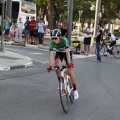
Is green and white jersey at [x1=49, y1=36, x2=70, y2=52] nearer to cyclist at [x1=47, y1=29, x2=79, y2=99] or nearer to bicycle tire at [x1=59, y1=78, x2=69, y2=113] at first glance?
cyclist at [x1=47, y1=29, x2=79, y2=99]

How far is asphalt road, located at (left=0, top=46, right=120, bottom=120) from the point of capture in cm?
659

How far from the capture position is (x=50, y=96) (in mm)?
8242

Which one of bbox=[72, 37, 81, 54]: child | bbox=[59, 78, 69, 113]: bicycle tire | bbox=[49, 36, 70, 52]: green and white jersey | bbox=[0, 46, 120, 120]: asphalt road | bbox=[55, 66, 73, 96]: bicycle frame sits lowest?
bbox=[0, 46, 120, 120]: asphalt road

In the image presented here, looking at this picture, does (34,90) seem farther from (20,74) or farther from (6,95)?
(20,74)

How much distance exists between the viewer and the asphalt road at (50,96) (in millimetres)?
6586

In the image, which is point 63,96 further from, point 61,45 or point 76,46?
point 76,46

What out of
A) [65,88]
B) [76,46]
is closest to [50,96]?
[65,88]

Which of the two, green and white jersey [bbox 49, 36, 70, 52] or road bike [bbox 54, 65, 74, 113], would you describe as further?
green and white jersey [bbox 49, 36, 70, 52]

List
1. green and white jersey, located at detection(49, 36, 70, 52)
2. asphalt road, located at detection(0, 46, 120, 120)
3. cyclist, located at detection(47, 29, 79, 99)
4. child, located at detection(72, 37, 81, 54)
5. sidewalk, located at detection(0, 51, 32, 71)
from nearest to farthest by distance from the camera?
asphalt road, located at detection(0, 46, 120, 120), cyclist, located at detection(47, 29, 79, 99), green and white jersey, located at detection(49, 36, 70, 52), sidewalk, located at detection(0, 51, 32, 71), child, located at detection(72, 37, 81, 54)

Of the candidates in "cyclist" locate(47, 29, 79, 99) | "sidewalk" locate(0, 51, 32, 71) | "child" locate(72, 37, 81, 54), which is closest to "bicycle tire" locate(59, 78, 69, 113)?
"cyclist" locate(47, 29, 79, 99)

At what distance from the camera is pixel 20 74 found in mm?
11523

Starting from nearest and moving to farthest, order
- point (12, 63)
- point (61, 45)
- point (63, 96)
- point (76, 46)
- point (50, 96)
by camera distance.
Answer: point (63, 96), point (61, 45), point (50, 96), point (12, 63), point (76, 46)

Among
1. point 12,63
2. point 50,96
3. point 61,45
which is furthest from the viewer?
point 12,63

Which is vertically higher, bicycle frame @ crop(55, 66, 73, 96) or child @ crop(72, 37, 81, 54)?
child @ crop(72, 37, 81, 54)
